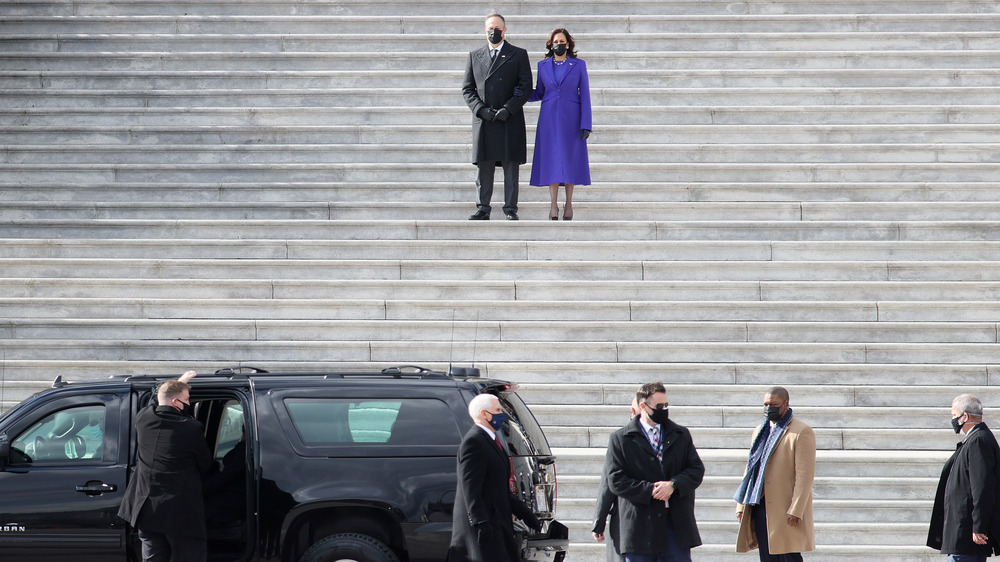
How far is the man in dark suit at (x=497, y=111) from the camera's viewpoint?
43.1 ft

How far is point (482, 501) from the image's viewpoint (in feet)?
23.5

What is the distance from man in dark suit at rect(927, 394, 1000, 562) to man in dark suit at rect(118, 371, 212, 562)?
494cm

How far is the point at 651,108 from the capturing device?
14.7m

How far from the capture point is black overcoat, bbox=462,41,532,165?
1314cm

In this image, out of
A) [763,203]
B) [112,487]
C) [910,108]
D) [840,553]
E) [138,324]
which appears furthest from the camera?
[910,108]

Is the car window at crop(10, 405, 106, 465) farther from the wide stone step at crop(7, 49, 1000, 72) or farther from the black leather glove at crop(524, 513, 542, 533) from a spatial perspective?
the wide stone step at crop(7, 49, 1000, 72)

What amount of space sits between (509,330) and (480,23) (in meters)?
6.07

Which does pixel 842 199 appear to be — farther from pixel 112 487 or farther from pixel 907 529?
pixel 112 487

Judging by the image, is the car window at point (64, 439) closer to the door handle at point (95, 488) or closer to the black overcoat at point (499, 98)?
the door handle at point (95, 488)

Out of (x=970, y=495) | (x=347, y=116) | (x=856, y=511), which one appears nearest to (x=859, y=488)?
(x=856, y=511)

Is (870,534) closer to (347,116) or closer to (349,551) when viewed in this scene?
(349,551)

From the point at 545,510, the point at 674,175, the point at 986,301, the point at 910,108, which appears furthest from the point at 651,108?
the point at 545,510

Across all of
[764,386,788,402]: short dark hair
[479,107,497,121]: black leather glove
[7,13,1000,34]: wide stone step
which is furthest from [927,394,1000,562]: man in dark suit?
[7,13,1000,34]: wide stone step

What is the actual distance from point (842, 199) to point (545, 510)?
23.0 ft
